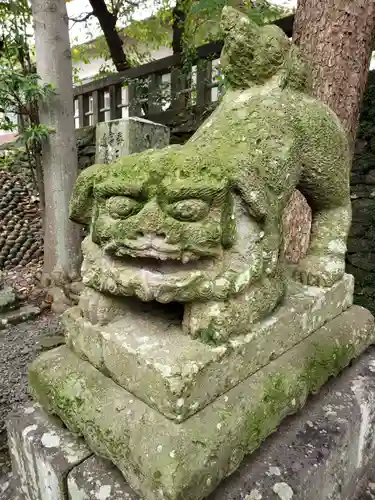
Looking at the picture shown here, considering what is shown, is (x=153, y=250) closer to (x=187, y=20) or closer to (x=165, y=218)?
(x=165, y=218)

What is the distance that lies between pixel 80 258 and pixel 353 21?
3072mm

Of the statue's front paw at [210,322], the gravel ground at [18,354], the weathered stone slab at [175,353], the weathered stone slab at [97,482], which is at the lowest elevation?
the gravel ground at [18,354]

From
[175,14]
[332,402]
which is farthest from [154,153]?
[175,14]

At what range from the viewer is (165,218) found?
0.91 m

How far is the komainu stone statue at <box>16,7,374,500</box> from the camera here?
0.89 meters

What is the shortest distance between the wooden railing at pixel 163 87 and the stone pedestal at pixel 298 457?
3.21 metres

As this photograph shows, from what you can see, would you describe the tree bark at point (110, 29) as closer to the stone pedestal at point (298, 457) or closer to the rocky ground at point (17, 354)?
the rocky ground at point (17, 354)

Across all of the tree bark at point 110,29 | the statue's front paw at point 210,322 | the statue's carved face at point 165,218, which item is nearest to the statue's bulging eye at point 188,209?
the statue's carved face at point 165,218

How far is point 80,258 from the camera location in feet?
13.4

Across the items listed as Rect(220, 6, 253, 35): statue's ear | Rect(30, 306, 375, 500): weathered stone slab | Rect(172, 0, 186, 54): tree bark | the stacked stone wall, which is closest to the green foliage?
Rect(172, 0, 186, 54): tree bark

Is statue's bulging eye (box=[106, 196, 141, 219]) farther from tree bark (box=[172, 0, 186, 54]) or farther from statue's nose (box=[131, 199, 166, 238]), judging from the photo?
tree bark (box=[172, 0, 186, 54])

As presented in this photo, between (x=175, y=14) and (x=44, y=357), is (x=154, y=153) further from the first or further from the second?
(x=175, y=14)

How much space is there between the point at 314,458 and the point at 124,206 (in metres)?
0.82

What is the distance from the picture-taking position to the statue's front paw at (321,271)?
4.39ft
